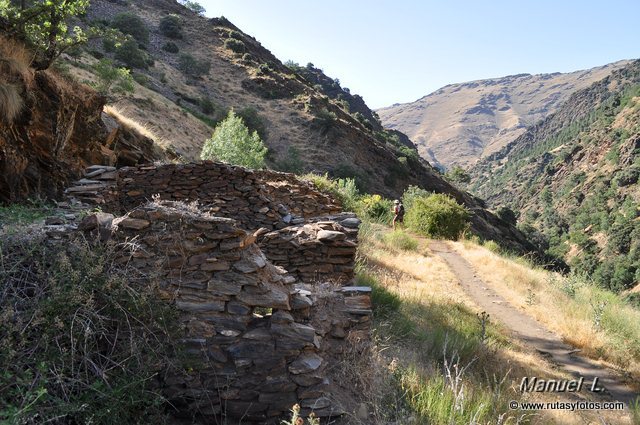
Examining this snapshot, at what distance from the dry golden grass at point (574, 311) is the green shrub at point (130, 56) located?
33.8 meters

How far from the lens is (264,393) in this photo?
3682 millimetres

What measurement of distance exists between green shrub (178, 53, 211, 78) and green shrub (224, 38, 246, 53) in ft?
26.3

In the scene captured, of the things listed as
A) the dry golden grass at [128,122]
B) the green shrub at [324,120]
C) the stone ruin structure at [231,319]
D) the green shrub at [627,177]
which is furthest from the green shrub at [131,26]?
the green shrub at [627,177]

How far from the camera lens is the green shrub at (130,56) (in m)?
35.7

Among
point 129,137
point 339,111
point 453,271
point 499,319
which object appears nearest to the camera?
point 499,319

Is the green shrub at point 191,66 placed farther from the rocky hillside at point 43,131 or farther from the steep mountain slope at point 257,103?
the rocky hillside at point 43,131

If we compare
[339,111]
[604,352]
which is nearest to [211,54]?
[339,111]

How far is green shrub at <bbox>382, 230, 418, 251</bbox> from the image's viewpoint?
45.4ft

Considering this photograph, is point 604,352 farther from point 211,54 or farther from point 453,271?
point 211,54

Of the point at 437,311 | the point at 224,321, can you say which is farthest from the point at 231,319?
the point at 437,311

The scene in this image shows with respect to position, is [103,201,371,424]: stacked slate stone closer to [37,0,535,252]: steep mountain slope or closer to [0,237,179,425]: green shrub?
[0,237,179,425]: green shrub

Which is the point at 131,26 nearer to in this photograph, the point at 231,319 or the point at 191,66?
the point at 191,66

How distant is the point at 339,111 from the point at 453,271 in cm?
3976

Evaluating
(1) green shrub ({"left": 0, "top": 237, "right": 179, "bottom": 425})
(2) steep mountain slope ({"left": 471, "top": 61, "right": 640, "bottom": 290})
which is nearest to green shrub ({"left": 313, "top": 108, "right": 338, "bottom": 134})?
(2) steep mountain slope ({"left": 471, "top": 61, "right": 640, "bottom": 290})
